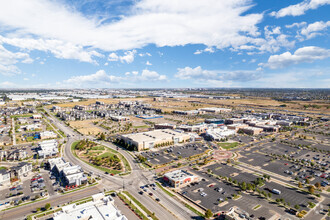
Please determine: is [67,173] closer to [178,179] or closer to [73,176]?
[73,176]

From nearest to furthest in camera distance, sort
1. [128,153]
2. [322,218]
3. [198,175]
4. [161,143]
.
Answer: [322,218], [198,175], [128,153], [161,143]

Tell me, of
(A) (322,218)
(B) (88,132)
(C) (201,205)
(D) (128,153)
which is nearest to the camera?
(A) (322,218)

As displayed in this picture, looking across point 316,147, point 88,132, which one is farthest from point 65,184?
point 316,147

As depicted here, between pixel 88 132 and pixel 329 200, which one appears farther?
pixel 88 132

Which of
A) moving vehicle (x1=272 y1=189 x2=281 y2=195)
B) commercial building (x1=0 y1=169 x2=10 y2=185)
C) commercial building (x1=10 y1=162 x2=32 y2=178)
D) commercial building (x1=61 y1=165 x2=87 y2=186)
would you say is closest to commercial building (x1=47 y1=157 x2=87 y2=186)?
commercial building (x1=61 y1=165 x2=87 y2=186)

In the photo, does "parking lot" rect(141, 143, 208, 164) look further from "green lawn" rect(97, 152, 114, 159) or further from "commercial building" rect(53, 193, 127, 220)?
"commercial building" rect(53, 193, 127, 220)

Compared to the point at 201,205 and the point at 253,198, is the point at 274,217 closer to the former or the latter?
the point at 253,198
